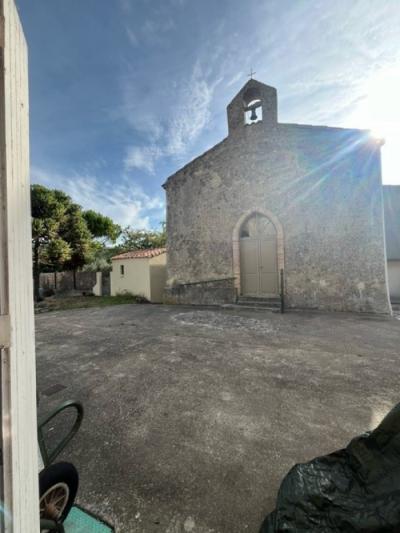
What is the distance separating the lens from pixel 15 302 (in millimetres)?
864

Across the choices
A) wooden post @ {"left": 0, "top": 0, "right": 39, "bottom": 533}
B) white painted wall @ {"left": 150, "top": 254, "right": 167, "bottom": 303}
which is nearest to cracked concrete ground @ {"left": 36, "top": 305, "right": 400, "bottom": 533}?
wooden post @ {"left": 0, "top": 0, "right": 39, "bottom": 533}

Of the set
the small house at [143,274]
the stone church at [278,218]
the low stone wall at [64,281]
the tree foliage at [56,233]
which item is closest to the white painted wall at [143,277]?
the small house at [143,274]

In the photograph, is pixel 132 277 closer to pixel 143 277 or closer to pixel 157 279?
pixel 143 277

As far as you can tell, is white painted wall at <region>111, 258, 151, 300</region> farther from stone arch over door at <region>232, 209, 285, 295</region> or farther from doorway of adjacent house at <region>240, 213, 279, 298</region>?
doorway of adjacent house at <region>240, 213, 279, 298</region>

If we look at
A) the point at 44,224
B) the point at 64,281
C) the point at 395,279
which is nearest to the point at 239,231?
the point at 395,279

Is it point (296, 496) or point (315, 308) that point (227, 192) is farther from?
point (296, 496)

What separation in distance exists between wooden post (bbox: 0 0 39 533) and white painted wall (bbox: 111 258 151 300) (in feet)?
32.7

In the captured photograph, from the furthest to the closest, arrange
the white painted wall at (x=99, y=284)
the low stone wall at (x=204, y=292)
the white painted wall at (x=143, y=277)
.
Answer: the white painted wall at (x=99, y=284) → the white painted wall at (x=143, y=277) → the low stone wall at (x=204, y=292)

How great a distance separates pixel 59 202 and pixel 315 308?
48.2 ft

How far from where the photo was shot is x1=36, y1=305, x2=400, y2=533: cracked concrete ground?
4.58 feet

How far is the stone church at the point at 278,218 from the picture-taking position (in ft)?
23.1

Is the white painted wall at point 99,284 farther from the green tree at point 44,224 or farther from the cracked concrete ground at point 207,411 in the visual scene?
→ the cracked concrete ground at point 207,411

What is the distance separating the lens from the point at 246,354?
378 cm

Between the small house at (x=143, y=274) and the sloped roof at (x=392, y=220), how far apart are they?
10528 millimetres
